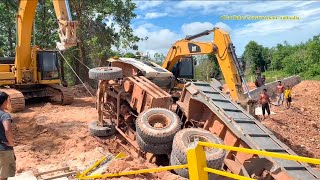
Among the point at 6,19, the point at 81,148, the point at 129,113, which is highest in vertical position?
the point at 6,19

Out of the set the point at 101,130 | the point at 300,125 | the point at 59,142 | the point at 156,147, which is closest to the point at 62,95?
the point at 59,142

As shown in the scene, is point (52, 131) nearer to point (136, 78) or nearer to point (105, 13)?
point (136, 78)

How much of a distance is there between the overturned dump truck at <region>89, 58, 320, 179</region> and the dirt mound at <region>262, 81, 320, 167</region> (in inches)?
178

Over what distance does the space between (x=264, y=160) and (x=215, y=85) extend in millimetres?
3245

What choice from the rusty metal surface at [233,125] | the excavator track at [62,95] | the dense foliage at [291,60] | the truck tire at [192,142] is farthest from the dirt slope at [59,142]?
the dense foliage at [291,60]

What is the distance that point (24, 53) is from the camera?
15.8m

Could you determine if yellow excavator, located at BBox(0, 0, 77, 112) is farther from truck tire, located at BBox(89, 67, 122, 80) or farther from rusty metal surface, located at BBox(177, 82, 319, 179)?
rusty metal surface, located at BBox(177, 82, 319, 179)

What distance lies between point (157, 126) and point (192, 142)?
Result: 1728 millimetres

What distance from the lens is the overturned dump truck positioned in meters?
7.11

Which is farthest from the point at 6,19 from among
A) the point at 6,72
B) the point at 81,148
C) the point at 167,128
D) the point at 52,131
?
the point at 167,128

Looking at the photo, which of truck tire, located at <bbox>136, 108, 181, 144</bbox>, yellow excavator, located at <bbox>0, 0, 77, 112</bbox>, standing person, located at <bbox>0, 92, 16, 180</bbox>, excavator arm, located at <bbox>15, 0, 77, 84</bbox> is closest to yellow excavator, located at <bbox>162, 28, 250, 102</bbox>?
truck tire, located at <bbox>136, 108, 181, 144</bbox>

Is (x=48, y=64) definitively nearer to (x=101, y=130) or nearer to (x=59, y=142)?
(x=59, y=142)

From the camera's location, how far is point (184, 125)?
32.0 ft

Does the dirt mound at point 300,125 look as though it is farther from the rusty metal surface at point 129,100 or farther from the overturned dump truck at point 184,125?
the rusty metal surface at point 129,100
